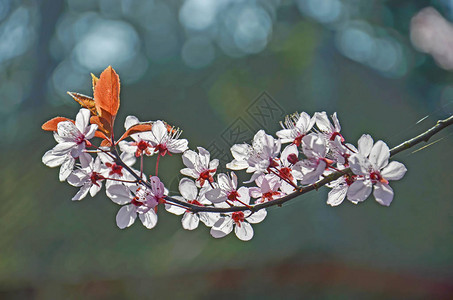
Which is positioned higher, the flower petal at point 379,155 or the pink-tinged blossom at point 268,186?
the flower petal at point 379,155

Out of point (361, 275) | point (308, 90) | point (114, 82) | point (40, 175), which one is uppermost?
point (114, 82)

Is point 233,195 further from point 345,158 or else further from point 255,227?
point 255,227

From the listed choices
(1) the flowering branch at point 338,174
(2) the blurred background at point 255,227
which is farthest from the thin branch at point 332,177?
(2) the blurred background at point 255,227

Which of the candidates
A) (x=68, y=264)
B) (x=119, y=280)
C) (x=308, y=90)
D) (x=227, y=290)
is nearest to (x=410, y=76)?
(x=308, y=90)

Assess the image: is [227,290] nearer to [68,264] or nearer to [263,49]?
[68,264]

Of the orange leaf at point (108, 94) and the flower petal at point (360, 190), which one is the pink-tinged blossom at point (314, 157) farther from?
the orange leaf at point (108, 94)

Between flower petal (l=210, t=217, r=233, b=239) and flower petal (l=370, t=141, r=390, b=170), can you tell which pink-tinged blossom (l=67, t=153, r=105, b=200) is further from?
flower petal (l=370, t=141, r=390, b=170)

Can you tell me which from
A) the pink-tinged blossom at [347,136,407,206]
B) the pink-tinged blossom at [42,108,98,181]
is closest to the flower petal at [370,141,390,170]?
the pink-tinged blossom at [347,136,407,206]
